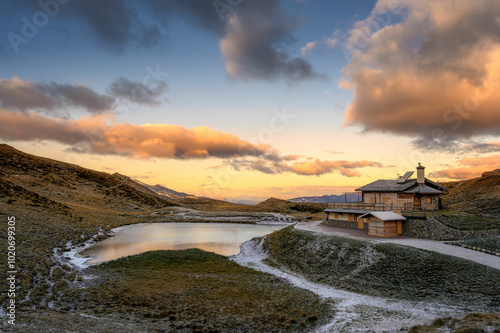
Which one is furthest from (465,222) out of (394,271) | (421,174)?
(394,271)

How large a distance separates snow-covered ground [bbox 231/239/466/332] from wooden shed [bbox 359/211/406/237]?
56.0 feet

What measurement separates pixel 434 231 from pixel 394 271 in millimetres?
15854

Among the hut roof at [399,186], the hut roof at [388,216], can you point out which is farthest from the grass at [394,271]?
the hut roof at [399,186]

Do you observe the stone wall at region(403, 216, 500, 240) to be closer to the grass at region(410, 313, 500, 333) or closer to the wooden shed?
the wooden shed

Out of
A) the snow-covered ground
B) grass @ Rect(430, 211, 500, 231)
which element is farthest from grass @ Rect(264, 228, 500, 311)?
grass @ Rect(430, 211, 500, 231)

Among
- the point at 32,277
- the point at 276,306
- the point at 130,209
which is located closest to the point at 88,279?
the point at 32,277

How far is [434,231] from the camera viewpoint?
37469 millimetres

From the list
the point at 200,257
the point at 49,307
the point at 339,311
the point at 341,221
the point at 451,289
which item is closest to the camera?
the point at 49,307

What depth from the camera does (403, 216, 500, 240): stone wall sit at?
1419 inches

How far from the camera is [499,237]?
3444 cm

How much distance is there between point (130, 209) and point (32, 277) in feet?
346

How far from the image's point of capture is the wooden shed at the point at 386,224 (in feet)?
128

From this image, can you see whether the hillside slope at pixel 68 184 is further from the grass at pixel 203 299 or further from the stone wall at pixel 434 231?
the stone wall at pixel 434 231

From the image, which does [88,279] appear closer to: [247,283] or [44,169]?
[247,283]
